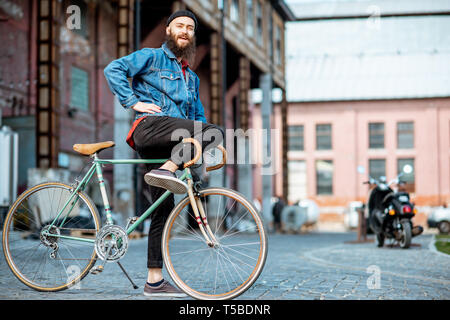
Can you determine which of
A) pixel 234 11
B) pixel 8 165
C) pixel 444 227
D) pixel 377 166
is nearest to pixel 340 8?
pixel 377 166

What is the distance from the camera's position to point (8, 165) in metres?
13.0

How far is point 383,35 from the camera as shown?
161 ft

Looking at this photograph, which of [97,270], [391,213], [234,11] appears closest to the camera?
[97,270]

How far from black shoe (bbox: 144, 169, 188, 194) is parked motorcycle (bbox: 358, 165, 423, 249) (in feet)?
23.3

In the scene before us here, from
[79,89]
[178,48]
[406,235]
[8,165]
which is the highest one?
[79,89]

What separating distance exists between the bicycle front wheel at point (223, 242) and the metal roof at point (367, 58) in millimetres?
41620

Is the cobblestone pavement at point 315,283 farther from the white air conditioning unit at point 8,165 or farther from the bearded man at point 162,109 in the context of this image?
the white air conditioning unit at point 8,165

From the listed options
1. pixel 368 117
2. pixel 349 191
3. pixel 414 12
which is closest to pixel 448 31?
pixel 414 12

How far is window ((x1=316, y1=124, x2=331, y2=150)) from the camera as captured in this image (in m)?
43.1

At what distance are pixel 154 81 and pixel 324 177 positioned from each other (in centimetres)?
3936

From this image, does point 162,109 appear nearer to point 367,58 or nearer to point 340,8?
point 367,58

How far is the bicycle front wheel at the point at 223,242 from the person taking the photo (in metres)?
3.66

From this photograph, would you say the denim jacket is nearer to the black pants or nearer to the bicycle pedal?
the black pants

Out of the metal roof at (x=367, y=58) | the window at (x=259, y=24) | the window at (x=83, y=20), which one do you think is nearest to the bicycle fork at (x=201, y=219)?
the window at (x=83, y=20)
